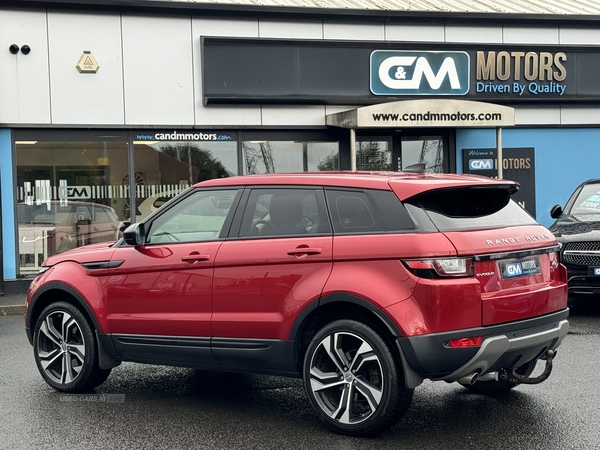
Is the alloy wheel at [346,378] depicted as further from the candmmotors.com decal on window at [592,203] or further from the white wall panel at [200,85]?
the white wall panel at [200,85]

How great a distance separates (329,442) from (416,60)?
1093 centimetres

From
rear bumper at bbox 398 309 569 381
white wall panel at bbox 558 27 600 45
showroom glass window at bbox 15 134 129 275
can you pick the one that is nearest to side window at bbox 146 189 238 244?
rear bumper at bbox 398 309 569 381

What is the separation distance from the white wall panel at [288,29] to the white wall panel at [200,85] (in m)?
0.17

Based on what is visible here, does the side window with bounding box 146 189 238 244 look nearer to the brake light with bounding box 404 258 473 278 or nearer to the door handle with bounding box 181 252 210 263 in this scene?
the door handle with bounding box 181 252 210 263

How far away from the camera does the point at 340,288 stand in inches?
188

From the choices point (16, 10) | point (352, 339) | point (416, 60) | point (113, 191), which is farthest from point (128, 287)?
point (416, 60)

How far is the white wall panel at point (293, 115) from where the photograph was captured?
1400 centimetres

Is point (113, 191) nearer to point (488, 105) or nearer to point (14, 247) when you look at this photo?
point (14, 247)

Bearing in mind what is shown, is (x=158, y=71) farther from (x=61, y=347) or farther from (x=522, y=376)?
(x=522, y=376)

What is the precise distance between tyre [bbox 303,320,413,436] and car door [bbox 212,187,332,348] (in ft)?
0.91

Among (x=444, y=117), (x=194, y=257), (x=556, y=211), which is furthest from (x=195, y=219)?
(x=444, y=117)

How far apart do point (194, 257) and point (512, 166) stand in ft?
35.8

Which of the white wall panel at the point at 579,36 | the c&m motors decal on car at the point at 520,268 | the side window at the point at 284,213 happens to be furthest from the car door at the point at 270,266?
the white wall panel at the point at 579,36

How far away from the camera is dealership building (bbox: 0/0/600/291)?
43.0ft
